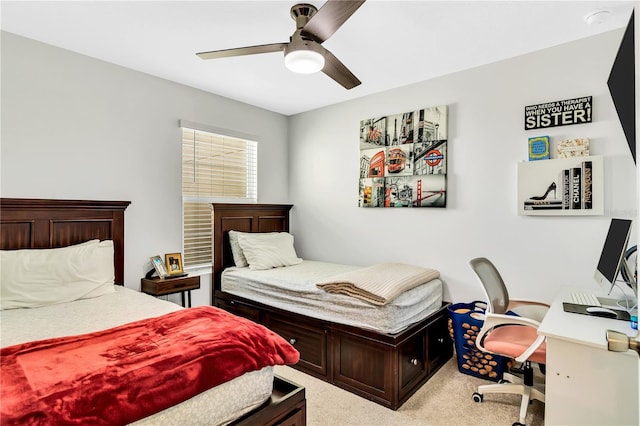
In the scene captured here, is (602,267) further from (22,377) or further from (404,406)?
(22,377)

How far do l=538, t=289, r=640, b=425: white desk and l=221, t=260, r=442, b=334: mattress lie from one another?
3.19ft

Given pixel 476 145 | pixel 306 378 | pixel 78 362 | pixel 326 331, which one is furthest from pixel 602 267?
pixel 78 362

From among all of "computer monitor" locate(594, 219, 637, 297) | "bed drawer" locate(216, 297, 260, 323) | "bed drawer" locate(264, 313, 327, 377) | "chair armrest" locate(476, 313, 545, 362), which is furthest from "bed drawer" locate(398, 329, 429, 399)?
"bed drawer" locate(216, 297, 260, 323)

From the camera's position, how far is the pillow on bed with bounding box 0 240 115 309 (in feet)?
7.12

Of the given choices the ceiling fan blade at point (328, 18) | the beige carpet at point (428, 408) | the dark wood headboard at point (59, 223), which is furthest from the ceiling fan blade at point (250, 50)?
the beige carpet at point (428, 408)

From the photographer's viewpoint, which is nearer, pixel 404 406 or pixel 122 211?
pixel 404 406

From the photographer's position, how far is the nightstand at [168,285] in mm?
2908

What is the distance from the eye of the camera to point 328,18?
67.9 inches

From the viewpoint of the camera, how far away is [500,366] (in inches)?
103

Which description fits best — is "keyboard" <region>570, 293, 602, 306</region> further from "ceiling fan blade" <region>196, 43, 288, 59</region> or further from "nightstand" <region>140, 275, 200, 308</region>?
"nightstand" <region>140, 275, 200, 308</region>

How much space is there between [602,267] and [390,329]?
1.37 m

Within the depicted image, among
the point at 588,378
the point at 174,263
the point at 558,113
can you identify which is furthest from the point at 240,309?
the point at 558,113

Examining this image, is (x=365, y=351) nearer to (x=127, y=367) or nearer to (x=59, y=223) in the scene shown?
(x=127, y=367)

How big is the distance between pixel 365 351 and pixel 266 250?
1.58 meters
